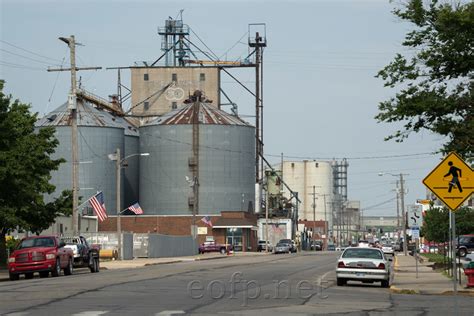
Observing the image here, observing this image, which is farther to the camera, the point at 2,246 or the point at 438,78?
the point at 2,246

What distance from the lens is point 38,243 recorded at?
124 feet

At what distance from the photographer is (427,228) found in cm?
8688

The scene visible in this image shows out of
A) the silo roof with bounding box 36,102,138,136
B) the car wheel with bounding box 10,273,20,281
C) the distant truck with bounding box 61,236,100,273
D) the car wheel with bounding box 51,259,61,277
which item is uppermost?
the silo roof with bounding box 36,102,138,136

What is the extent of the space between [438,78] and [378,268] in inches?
276

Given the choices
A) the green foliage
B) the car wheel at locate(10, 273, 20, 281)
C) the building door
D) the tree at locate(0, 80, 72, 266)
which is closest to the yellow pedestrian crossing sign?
the car wheel at locate(10, 273, 20, 281)

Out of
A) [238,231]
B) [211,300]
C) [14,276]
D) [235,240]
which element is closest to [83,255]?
[14,276]

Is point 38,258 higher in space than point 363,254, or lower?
lower

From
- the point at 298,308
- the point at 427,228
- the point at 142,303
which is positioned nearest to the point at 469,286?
the point at 298,308

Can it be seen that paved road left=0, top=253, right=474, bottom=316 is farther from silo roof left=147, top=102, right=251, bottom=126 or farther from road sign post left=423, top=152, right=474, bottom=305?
silo roof left=147, top=102, right=251, bottom=126

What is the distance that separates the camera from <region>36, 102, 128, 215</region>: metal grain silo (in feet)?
320

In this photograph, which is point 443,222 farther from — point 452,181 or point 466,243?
point 452,181

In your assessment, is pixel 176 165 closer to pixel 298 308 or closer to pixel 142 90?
pixel 142 90

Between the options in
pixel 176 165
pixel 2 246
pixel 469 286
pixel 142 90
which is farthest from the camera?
pixel 142 90

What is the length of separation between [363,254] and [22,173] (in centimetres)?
1893
